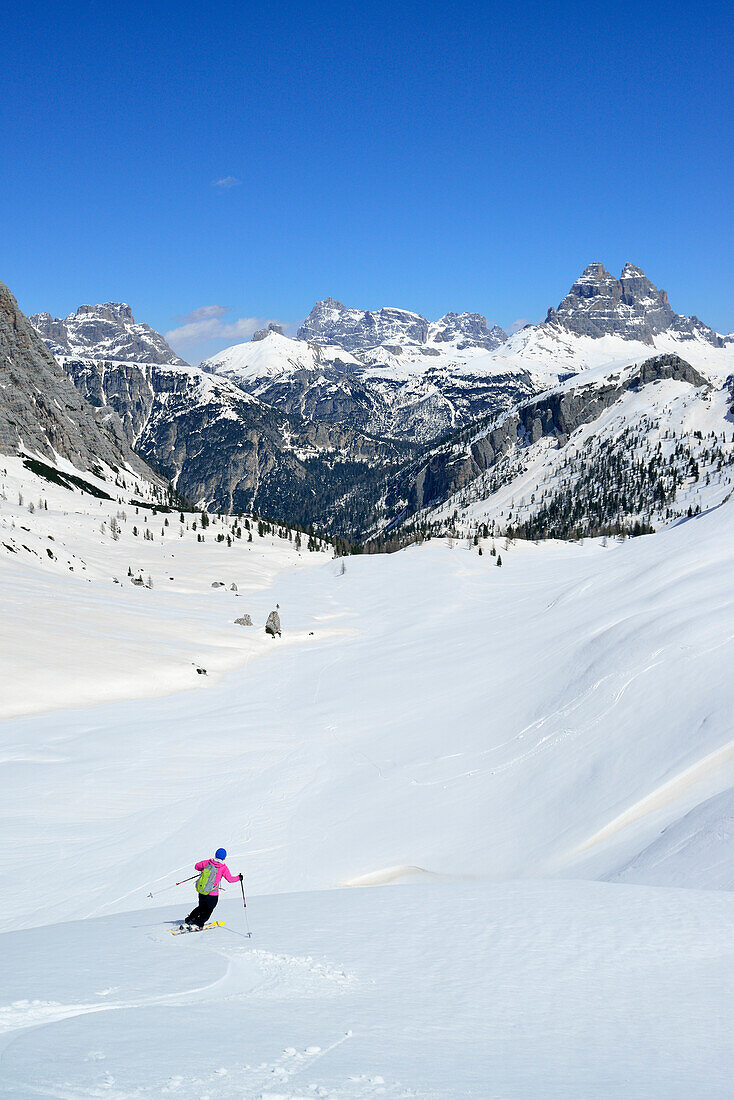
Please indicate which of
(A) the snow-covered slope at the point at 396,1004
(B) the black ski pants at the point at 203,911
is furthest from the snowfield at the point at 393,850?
(B) the black ski pants at the point at 203,911

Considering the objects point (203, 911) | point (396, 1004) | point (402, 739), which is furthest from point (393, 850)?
point (396, 1004)

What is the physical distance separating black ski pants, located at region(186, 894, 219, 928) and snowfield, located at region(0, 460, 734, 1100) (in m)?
0.64

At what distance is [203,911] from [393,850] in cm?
838

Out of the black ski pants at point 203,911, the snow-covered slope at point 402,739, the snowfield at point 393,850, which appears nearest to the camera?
the snowfield at point 393,850

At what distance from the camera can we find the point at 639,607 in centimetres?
3519

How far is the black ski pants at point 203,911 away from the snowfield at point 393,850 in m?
0.64

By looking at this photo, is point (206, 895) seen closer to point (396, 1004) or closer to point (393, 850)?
point (396, 1004)

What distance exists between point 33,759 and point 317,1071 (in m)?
27.6

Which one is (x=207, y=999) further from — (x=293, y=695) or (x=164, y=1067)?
(x=293, y=695)

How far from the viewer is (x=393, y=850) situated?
21.3 m

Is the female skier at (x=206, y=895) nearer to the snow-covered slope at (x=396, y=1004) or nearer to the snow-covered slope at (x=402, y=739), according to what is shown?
the snow-covered slope at (x=396, y=1004)

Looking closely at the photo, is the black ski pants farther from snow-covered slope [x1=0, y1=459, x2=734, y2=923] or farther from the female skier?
snow-covered slope [x1=0, y1=459, x2=734, y2=923]

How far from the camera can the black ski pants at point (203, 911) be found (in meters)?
14.4

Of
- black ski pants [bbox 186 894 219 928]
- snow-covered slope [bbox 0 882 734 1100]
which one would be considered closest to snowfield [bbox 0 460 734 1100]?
snow-covered slope [bbox 0 882 734 1100]
